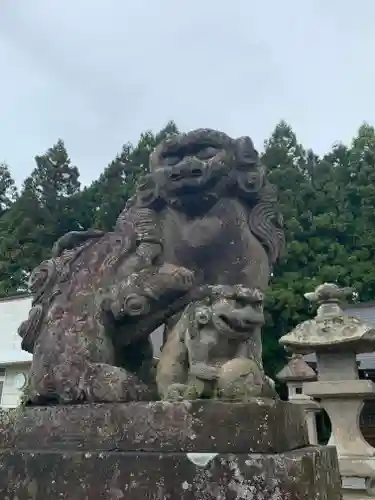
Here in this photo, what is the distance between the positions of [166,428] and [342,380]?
4.79m

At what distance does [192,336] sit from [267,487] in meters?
0.66

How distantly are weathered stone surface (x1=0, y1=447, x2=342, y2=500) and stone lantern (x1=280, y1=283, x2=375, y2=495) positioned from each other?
4295 millimetres

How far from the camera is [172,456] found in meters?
1.71

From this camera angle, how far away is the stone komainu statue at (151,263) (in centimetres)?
222

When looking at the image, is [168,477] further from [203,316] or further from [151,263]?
[151,263]

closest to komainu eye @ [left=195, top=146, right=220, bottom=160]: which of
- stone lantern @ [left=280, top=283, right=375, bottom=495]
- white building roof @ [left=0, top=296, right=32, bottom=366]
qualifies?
stone lantern @ [left=280, top=283, right=375, bottom=495]

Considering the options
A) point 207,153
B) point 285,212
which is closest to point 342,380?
point 207,153

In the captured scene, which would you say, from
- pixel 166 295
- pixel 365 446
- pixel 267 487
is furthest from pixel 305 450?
pixel 365 446

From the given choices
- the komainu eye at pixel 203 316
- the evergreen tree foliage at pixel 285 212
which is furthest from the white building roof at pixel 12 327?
the komainu eye at pixel 203 316

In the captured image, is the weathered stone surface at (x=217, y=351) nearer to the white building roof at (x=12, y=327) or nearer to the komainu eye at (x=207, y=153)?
the komainu eye at (x=207, y=153)

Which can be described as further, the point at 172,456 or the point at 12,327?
the point at 12,327

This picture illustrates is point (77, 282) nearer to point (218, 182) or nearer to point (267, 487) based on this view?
point (218, 182)

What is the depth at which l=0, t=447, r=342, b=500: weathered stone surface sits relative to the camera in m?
1.62

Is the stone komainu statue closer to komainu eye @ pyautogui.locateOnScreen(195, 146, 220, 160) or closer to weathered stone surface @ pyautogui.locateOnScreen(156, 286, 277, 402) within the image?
komainu eye @ pyautogui.locateOnScreen(195, 146, 220, 160)
